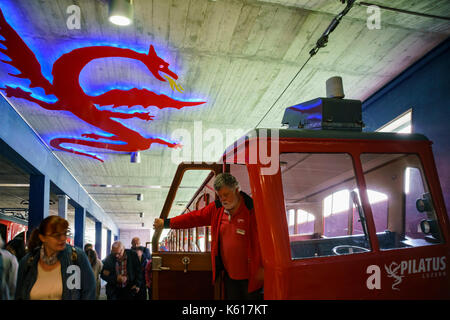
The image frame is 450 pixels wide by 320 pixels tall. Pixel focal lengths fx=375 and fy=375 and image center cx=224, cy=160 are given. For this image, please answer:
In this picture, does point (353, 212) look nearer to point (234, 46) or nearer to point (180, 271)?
point (180, 271)

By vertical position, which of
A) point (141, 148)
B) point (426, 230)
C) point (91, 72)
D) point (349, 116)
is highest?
point (91, 72)

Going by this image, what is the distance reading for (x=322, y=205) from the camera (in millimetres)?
4016

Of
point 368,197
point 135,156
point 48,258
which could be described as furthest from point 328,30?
point 135,156

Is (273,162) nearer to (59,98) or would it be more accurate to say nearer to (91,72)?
(91,72)

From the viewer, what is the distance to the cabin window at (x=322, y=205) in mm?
3197

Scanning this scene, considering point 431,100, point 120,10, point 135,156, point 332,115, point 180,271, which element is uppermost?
point 120,10

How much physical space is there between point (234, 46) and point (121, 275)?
Result: 14.5ft

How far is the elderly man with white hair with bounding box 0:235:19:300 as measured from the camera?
3266mm

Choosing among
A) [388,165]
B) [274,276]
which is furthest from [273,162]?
[388,165]

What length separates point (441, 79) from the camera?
5.59 metres

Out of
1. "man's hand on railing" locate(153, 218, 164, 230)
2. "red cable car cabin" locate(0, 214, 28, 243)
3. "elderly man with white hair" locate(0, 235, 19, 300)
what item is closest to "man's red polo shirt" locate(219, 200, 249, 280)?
"man's hand on railing" locate(153, 218, 164, 230)

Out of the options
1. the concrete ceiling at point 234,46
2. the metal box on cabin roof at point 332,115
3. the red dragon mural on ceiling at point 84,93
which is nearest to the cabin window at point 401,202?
the metal box on cabin roof at point 332,115
